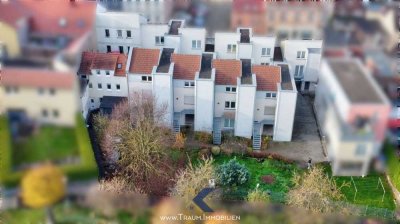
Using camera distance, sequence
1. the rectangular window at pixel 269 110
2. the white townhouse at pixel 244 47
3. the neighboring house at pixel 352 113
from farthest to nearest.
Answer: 1. the white townhouse at pixel 244 47
2. the rectangular window at pixel 269 110
3. the neighboring house at pixel 352 113

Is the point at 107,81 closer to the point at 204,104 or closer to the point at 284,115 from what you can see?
the point at 204,104

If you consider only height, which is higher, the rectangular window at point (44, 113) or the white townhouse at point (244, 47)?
the rectangular window at point (44, 113)

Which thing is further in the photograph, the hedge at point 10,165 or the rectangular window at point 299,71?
the rectangular window at point 299,71

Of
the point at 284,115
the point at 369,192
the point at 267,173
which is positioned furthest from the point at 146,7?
the point at 369,192

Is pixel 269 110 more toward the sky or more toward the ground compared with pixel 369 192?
more toward the sky

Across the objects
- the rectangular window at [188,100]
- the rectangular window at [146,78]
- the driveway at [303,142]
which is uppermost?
the rectangular window at [146,78]

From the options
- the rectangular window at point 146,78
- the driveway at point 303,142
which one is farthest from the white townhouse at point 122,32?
the driveway at point 303,142

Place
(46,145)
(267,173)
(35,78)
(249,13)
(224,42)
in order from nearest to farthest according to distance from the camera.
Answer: (35,78)
(46,145)
(249,13)
(267,173)
(224,42)

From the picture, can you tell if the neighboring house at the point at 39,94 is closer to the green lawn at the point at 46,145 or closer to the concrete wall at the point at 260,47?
the green lawn at the point at 46,145
